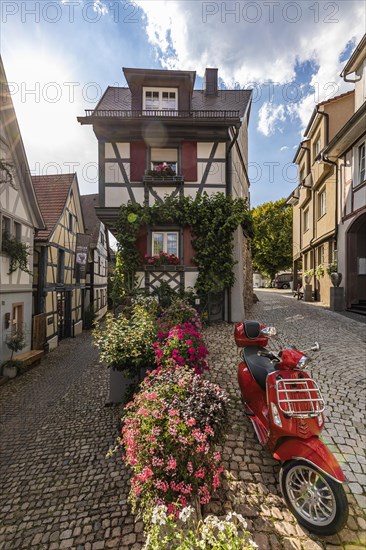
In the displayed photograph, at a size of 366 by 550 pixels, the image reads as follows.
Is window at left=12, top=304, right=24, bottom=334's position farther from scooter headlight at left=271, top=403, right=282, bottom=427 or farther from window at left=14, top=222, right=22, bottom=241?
scooter headlight at left=271, top=403, right=282, bottom=427

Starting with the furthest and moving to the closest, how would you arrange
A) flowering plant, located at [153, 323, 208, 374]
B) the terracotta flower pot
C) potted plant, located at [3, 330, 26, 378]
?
the terracotta flower pot → potted plant, located at [3, 330, 26, 378] → flowering plant, located at [153, 323, 208, 374]

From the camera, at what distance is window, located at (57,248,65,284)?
1310 cm

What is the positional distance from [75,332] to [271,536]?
1502 centimetres

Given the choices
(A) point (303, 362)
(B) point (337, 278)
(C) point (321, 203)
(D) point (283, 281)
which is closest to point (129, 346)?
(A) point (303, 362)

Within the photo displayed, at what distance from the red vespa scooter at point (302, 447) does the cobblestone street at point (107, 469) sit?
0.18m

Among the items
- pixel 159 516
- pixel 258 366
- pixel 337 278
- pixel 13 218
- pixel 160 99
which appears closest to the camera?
pixel 159 516

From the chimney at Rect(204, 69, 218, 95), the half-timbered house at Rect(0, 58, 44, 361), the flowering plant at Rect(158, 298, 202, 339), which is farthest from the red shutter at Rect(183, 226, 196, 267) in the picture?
the chimney at Rect(204, 69, 218, 95)

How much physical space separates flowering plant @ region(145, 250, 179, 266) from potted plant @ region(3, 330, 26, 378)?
513 cm

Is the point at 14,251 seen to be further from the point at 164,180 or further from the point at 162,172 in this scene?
the point at 162,172

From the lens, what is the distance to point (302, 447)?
218cm

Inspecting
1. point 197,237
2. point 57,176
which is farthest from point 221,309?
point 57,176

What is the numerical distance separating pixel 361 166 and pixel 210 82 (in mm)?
8617

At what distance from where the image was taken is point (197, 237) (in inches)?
384

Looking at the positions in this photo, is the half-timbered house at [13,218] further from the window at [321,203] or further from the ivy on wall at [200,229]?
the window at [321,203]
